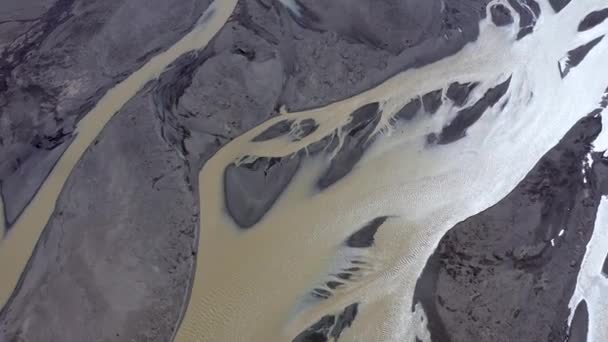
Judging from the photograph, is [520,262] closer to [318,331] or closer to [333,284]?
[333,284]

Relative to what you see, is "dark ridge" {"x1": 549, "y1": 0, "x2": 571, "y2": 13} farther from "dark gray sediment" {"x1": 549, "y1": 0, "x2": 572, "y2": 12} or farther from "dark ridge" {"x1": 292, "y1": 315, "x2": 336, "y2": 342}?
"dark ridge" {"x1": 292, "y1": 315, "x2": 336, "y2": 342}

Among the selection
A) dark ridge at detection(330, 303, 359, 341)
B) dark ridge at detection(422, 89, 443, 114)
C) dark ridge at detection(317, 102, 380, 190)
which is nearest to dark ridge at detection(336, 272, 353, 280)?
dark ridge at detection(330, 303, 359, 341)

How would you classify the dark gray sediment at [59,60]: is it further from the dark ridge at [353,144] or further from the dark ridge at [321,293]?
the dark ridge at [321,293]

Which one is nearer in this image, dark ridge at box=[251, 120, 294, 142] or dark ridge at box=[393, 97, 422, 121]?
dark ridge at box=[251, 120, 294, 142]

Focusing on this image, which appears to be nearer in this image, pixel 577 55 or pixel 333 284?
pixel 333 284

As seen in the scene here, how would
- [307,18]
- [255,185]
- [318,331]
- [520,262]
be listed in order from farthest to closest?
[307,18] < [255,185] < [520,262] < [318,331]

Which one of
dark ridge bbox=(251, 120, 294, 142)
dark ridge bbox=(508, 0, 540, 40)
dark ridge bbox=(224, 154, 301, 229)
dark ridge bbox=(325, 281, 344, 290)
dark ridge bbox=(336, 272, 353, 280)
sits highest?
dark ridge bbox=(508, 0, 540, 40)

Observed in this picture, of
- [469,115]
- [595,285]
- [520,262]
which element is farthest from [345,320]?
[469,115]
